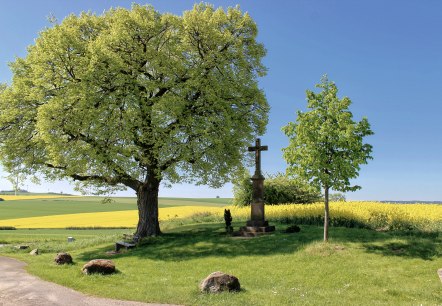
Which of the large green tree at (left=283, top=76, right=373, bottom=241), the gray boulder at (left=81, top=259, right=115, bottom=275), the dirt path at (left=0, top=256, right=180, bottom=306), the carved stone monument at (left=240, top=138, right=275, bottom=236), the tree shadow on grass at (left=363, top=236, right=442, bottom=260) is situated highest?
the large green tree at (left=283, top=76, right=373, bottom=241)

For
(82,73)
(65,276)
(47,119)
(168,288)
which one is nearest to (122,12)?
(82,73)

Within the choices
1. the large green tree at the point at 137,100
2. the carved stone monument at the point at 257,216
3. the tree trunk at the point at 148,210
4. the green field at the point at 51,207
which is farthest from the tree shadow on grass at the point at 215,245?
the green field at the point at 51,207

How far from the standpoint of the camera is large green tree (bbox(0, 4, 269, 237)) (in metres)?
26.5

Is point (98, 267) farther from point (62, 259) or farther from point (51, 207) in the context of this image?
point (51, 207)

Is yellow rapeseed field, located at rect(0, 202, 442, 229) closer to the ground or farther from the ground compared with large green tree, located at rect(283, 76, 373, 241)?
closer to the ground

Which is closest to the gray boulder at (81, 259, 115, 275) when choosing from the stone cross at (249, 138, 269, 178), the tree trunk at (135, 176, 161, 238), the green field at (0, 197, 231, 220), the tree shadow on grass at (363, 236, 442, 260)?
the tree trunk at (135, 176, 161, 238)

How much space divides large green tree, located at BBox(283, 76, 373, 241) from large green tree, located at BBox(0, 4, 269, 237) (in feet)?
21.3

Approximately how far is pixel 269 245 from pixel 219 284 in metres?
9.32

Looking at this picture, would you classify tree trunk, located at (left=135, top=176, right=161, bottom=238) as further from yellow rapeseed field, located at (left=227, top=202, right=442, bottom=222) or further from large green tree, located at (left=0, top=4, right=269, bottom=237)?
yellow rapeseed field, located at (left=227, top=202, right=442, bottom=222)

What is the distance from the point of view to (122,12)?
27.5 metres

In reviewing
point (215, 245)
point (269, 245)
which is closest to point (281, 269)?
point (269, 245)

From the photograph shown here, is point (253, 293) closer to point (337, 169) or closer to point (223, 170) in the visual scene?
point (337, 169)

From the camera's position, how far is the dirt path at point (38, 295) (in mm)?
12745

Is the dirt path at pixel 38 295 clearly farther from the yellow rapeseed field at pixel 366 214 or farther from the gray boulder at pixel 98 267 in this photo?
the yellow rapeseed field at pixel 366 214
